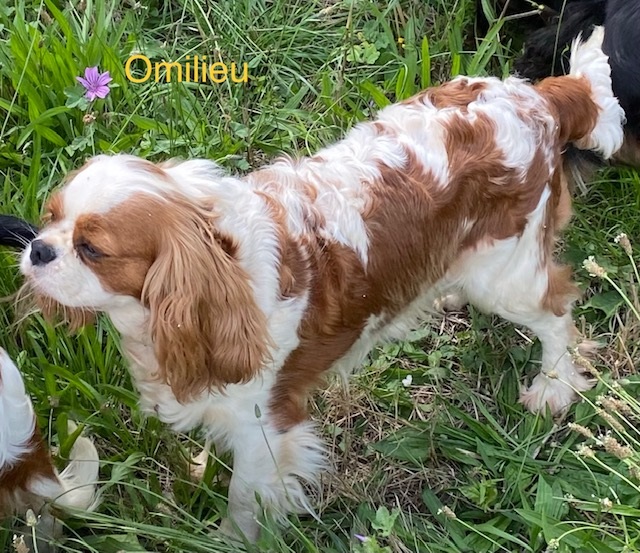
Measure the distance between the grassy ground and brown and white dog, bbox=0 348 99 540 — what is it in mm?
74

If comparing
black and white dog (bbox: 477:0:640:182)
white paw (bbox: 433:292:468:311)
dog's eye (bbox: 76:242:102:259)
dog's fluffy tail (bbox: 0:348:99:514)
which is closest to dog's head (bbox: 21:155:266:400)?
dog's eye (bbox: 76:242:102:259)

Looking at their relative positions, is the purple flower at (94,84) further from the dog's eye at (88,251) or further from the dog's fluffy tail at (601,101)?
the dog's fluffy tail at (601,101)

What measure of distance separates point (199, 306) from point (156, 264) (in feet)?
0.42

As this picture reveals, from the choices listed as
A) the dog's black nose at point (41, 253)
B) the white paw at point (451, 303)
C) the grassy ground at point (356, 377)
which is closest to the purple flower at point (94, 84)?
the grassy ground at point (356, 377)

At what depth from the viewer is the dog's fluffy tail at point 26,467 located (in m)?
1.85

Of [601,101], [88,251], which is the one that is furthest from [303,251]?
[601,101]

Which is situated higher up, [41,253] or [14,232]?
[41,253]

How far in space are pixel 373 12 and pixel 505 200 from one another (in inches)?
57.9

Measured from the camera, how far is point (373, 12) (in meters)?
3.39

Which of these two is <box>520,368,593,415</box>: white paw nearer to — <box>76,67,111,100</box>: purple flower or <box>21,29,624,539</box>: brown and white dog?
<box>21,29,624,539</box>: brown and white dog

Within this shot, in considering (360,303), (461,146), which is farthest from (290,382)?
(461,146)

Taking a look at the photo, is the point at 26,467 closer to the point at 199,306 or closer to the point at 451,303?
the point at 199,306

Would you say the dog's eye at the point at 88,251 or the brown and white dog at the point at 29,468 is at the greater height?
the dog's eye at the point at 88,251

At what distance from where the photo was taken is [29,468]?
1.96 meters
